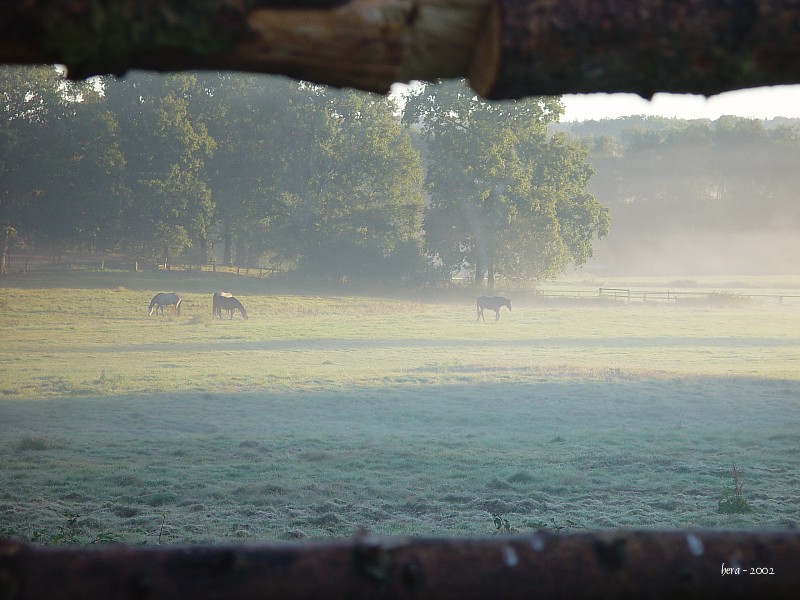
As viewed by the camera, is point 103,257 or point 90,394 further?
point 103,257

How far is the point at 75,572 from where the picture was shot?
5.05ft

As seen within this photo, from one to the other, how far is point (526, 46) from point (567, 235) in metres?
44.3

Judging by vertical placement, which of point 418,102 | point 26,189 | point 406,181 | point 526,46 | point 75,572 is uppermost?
point 418,102

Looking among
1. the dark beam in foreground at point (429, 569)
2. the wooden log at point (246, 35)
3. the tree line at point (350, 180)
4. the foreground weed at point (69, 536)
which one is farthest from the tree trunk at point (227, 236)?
the dark beam in foreground at point (429, 569)

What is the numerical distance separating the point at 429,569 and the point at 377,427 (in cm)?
1138

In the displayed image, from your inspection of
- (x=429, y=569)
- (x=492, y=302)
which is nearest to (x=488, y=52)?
(x=429, y=569)

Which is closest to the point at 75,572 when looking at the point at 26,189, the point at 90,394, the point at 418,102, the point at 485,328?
the point at 90,394

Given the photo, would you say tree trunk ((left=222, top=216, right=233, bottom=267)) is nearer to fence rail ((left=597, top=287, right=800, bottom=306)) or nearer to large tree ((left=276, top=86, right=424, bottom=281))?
large tree ((left=276, top=86, right=424, bottom=281))

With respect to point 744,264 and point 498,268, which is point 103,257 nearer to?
point 498,268

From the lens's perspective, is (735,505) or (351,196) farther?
(351,196)

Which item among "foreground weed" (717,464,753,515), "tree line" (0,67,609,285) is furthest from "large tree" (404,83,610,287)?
"foreground weed" (717,464,753,515)

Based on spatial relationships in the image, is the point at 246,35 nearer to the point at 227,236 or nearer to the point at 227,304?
the point at 227,304

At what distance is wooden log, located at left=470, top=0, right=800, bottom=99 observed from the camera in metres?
1.59

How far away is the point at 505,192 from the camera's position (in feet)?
146
